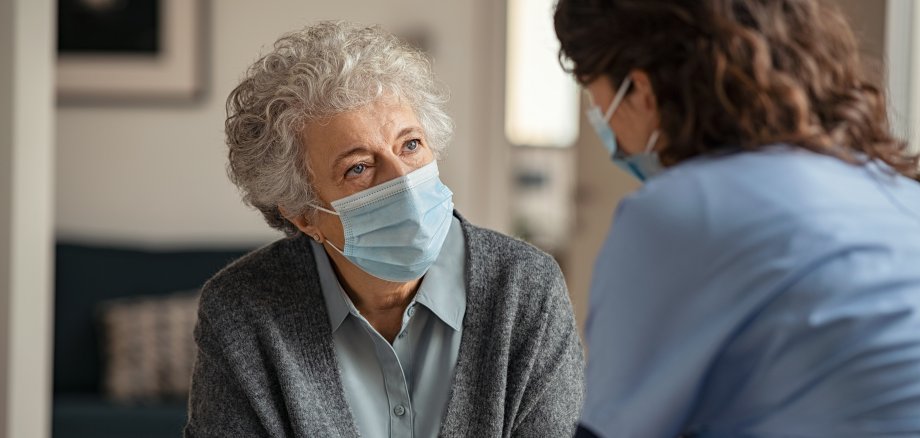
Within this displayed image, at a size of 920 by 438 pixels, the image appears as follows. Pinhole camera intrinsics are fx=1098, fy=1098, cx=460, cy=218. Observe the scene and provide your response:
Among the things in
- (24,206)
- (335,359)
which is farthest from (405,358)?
(24,206)

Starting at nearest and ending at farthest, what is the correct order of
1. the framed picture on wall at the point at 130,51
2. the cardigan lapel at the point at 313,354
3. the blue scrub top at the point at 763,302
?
the blue scrub top at the point at 763,302 < the cardigan lapel at the point at 313,354 < the framed picture on wall at the point at 130,51

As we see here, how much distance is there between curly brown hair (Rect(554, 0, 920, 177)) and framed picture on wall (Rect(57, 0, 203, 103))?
3676 mm

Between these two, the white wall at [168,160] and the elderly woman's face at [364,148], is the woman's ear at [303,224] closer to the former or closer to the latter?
the elderly woman's face at [364,148]

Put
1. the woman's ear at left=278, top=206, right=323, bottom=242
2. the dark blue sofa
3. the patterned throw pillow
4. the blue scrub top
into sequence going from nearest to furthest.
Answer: the blue scrub top → the woman's ear at left=278, top=206, right=323, bottom=242 → the patterned throw pillow → the dark blue sofa

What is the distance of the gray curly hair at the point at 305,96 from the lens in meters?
1.69

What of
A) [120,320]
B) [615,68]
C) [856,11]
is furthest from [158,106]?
[615,68]

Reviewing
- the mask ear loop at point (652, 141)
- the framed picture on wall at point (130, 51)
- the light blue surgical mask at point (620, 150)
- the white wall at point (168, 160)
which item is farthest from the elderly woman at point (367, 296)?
the framed picture on wall at point (130, 51)

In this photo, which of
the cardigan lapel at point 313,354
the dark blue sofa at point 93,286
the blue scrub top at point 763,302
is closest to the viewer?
the blue scrub top at point 763,302

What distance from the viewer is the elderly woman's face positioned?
5.55 ft

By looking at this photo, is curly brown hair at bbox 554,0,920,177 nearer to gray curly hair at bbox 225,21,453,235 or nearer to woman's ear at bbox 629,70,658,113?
woman's ear at bbox 629,70,658,113

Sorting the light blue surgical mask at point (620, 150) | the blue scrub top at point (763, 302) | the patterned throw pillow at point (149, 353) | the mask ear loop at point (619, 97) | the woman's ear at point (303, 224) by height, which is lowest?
the patterned throw pillow at point (149, 353)

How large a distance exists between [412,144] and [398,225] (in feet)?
0.43

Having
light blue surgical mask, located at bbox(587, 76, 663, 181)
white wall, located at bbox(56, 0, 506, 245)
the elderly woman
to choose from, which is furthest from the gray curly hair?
white wall, located at bbox(56, 0, 506, 245)

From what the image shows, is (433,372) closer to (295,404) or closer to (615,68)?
(295,404)
